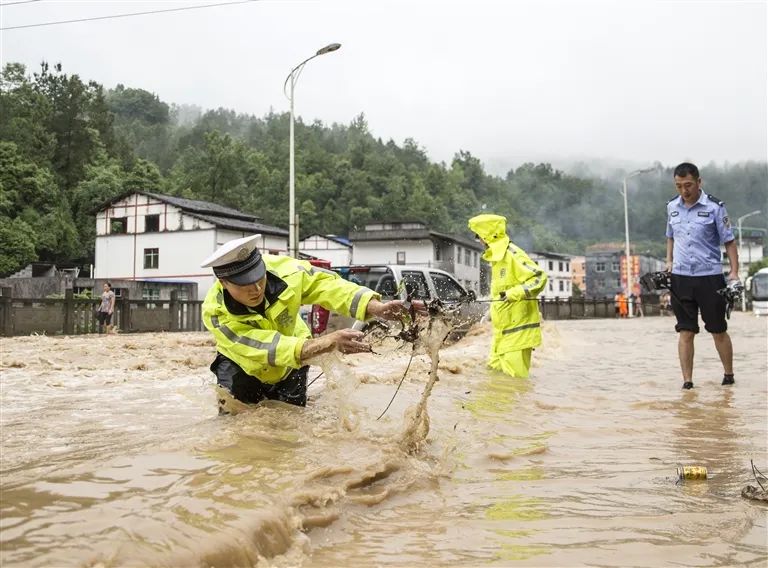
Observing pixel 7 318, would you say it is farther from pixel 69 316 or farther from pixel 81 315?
pixel 81 315

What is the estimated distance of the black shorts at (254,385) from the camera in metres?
4.17

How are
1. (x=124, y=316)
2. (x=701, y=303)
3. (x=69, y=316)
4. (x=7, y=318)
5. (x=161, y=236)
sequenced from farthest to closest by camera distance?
(x=161, y=236) → (x=124, y=316) → (x=69, y=316) → (x=7, y=318) → (x=701, y=303)

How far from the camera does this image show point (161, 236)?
129 feet

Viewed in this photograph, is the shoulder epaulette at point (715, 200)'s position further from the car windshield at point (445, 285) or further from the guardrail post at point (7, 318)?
the guardrail post at point (7, 318)

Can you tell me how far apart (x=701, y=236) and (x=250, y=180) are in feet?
235

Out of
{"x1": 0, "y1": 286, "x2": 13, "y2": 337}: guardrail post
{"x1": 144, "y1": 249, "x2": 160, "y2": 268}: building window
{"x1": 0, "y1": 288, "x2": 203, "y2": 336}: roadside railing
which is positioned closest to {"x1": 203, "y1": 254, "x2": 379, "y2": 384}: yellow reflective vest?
{"x1": 0, "y1": 286, "x2": 13, "y2": 337}: guardrail post

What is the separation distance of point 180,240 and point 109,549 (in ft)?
126

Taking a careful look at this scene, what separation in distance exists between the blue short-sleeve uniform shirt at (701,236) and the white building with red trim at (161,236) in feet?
107

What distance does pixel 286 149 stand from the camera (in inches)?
3551

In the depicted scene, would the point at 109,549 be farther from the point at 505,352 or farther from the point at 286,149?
the point at 286,149

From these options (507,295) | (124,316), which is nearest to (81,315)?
(124,316)

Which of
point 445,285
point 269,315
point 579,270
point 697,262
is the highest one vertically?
point 579,270

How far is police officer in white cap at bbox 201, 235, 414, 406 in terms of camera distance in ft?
11.6

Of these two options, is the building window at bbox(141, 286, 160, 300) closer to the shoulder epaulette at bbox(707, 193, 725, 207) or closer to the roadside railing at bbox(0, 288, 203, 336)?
the roadside railing at bbox(0, 288, 203, 336)
